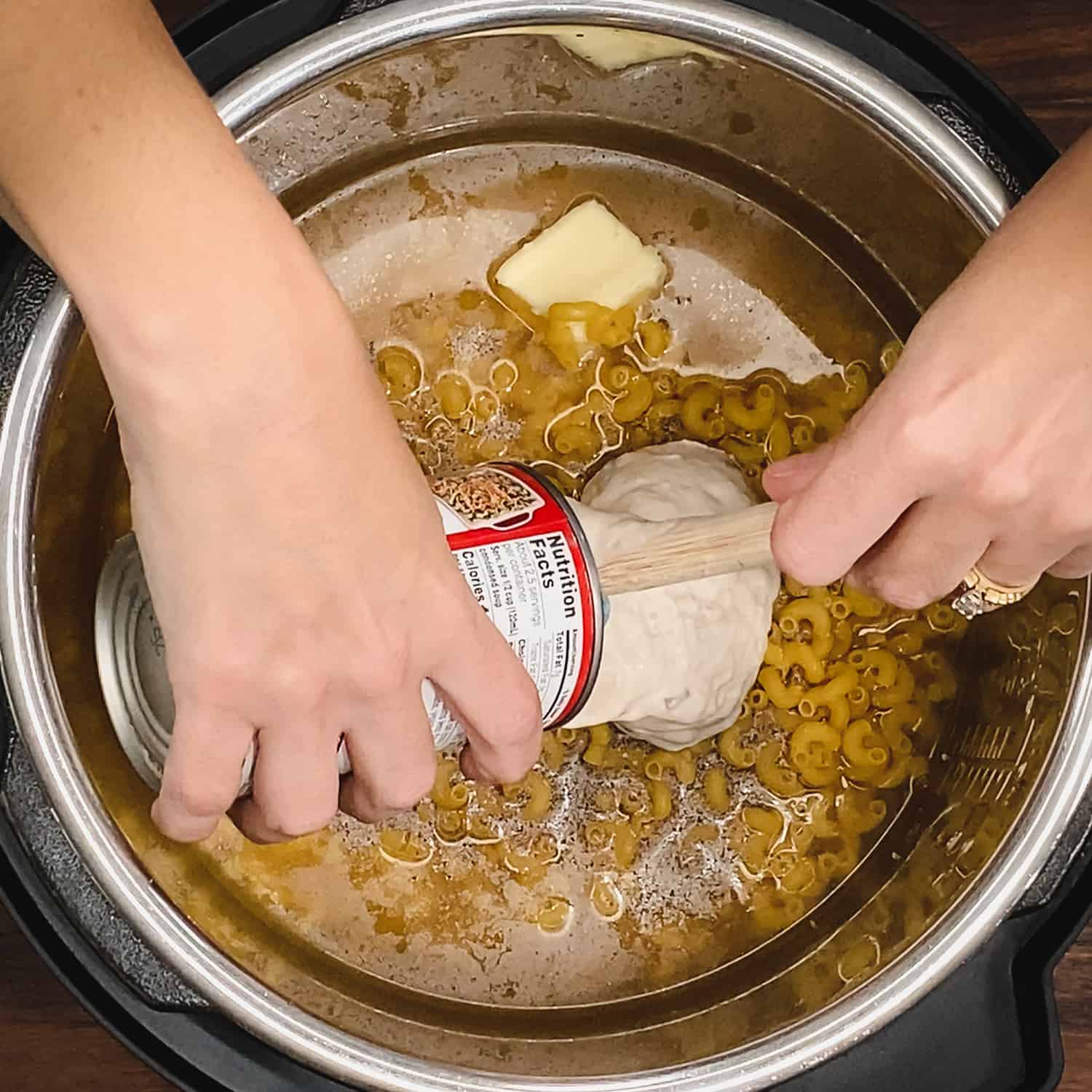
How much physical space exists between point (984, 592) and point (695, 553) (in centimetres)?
13

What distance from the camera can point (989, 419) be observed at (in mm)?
426

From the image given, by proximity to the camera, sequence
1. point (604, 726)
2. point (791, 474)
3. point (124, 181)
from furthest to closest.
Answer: point (604, 726), point (791, 474), point (124, 181)

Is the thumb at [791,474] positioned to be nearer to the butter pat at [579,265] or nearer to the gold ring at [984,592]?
the gold ring at [984,592]

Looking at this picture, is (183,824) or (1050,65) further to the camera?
(1050,65)

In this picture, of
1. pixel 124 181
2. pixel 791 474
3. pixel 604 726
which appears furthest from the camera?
pixel 604 726

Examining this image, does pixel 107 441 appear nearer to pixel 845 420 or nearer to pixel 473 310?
pixel 473 310

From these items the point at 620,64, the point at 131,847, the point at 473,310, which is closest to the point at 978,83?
the point at 620,64

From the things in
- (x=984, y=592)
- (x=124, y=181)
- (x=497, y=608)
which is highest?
(x=124, y=181)

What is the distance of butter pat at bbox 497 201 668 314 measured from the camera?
721mm

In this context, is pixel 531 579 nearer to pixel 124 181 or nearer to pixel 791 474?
pixel 791 474

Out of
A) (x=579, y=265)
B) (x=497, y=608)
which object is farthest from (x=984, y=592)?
(x=579, y=265)

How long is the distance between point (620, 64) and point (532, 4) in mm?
97

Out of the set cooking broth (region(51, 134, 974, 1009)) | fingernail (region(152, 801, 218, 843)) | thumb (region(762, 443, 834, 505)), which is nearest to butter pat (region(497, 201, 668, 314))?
cooking broth (region(51, 134, 974, 1009))

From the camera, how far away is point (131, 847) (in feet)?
1.87
